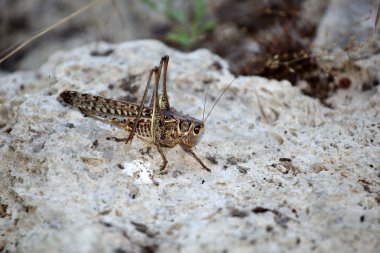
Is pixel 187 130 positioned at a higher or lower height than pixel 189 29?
lower

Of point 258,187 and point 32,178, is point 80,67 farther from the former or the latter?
point 258,187

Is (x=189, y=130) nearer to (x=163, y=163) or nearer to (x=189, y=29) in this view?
(x=163, y=163)

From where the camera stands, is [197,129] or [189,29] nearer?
[197,129]

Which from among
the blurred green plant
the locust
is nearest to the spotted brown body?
the locust

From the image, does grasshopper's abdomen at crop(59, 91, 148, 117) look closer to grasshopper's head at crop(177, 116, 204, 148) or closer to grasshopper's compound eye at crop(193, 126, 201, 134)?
grasshopper's head at crop(177, 116, 204, 148)

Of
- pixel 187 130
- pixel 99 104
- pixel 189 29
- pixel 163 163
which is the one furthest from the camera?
pixel 189 29

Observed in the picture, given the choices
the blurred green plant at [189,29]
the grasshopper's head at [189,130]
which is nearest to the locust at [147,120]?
the grasshopper's head at [189,130]

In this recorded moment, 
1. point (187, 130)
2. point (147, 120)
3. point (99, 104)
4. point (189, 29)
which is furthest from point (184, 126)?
point (189, 29)

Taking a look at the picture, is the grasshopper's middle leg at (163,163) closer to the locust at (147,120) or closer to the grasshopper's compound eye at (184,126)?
the locust at (147,120)
